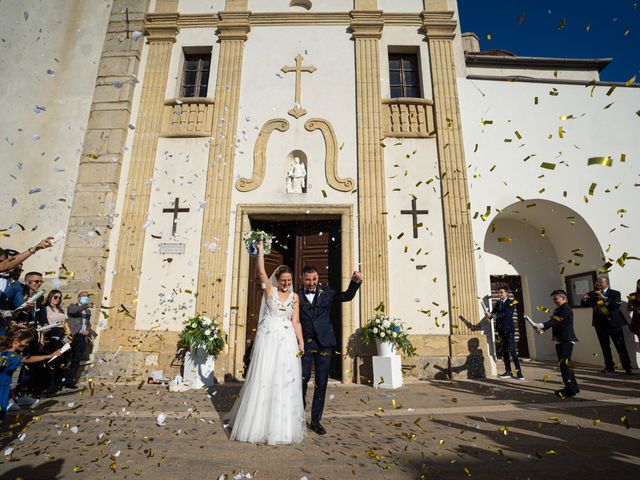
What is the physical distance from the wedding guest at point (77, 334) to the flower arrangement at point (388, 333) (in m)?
5.49

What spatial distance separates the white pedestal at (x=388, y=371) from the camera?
258 inches

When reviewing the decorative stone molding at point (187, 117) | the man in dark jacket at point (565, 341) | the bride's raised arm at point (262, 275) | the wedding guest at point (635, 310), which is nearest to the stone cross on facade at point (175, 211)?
the decorative stone molding at point (187, 117)

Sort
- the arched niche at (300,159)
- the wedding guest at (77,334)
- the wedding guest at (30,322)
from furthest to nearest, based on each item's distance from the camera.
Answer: the arched niche at (300,159)
the wedding guest at (77,334)
the wedding guest at (30,322)

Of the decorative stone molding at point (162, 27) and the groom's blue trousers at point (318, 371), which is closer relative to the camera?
the groom's blue trousers at point (318, 371)

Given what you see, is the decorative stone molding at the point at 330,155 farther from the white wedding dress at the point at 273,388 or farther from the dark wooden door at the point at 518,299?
the dark wooden door at the point at 518,299

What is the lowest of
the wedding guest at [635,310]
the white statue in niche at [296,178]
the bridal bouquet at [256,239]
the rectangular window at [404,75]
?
the wedding guest at [635,310]

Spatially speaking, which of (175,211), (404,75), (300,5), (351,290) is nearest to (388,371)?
(351,290)

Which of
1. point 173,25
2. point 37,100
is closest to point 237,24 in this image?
point 173,25

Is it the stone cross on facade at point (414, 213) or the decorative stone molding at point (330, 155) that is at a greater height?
the decorative stone molding at point (330, 155)

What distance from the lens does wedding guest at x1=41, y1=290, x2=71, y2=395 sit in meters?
6.05

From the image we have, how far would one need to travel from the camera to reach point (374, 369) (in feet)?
22.4

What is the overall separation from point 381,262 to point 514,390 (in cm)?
331

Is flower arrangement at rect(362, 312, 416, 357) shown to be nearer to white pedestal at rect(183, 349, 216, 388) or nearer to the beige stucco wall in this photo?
white pedestal at rect(183, 349, 216, 388)

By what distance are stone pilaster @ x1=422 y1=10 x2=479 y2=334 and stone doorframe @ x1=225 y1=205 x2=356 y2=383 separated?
2.17 metres
